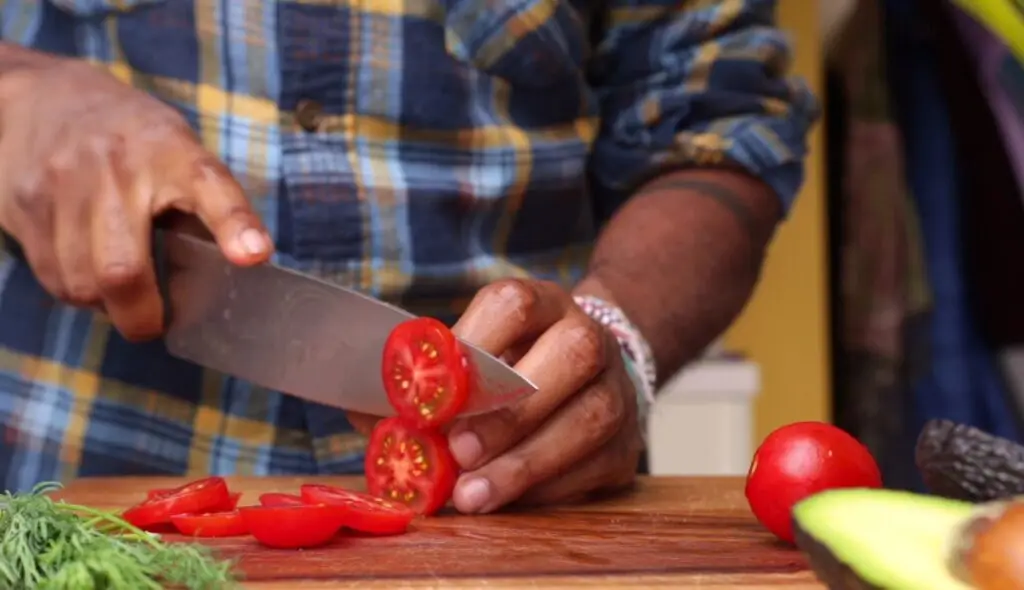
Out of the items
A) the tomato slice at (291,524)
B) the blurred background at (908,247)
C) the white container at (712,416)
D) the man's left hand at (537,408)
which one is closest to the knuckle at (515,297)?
the man's left hand at (537,408)

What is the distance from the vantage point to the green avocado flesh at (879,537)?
19.6 inches

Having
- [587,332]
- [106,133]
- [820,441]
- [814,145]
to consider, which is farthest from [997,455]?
[814,145]

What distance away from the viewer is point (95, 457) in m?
1.01

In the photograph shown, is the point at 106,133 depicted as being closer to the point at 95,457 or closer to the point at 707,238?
the point at 95,457

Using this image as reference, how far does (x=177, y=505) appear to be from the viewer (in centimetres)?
75

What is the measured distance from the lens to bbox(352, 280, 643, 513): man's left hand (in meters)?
0.81

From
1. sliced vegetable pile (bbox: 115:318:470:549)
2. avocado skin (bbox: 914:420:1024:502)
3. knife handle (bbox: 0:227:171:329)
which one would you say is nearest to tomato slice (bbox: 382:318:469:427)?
sliced vegetable pile (bbox: 115:318:470:549)

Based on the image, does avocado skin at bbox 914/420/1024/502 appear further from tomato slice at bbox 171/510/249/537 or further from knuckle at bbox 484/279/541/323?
tomato slice at bbox 171/510/249/537

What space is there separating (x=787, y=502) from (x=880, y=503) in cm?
16

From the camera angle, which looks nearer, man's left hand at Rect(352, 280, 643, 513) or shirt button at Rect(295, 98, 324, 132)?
man's left hand at Rect(352, 280, 643, 513)

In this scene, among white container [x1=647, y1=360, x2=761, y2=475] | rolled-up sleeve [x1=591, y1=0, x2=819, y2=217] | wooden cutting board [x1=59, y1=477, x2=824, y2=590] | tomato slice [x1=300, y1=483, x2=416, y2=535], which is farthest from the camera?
white container [x1=647, y1=360, x2=761, y2=475]

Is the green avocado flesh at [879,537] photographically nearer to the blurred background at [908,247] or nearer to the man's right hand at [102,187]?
the man's right hand at [102,187]

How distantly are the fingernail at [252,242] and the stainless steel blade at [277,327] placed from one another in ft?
0.25

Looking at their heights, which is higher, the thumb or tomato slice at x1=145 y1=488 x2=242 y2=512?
the thumb
